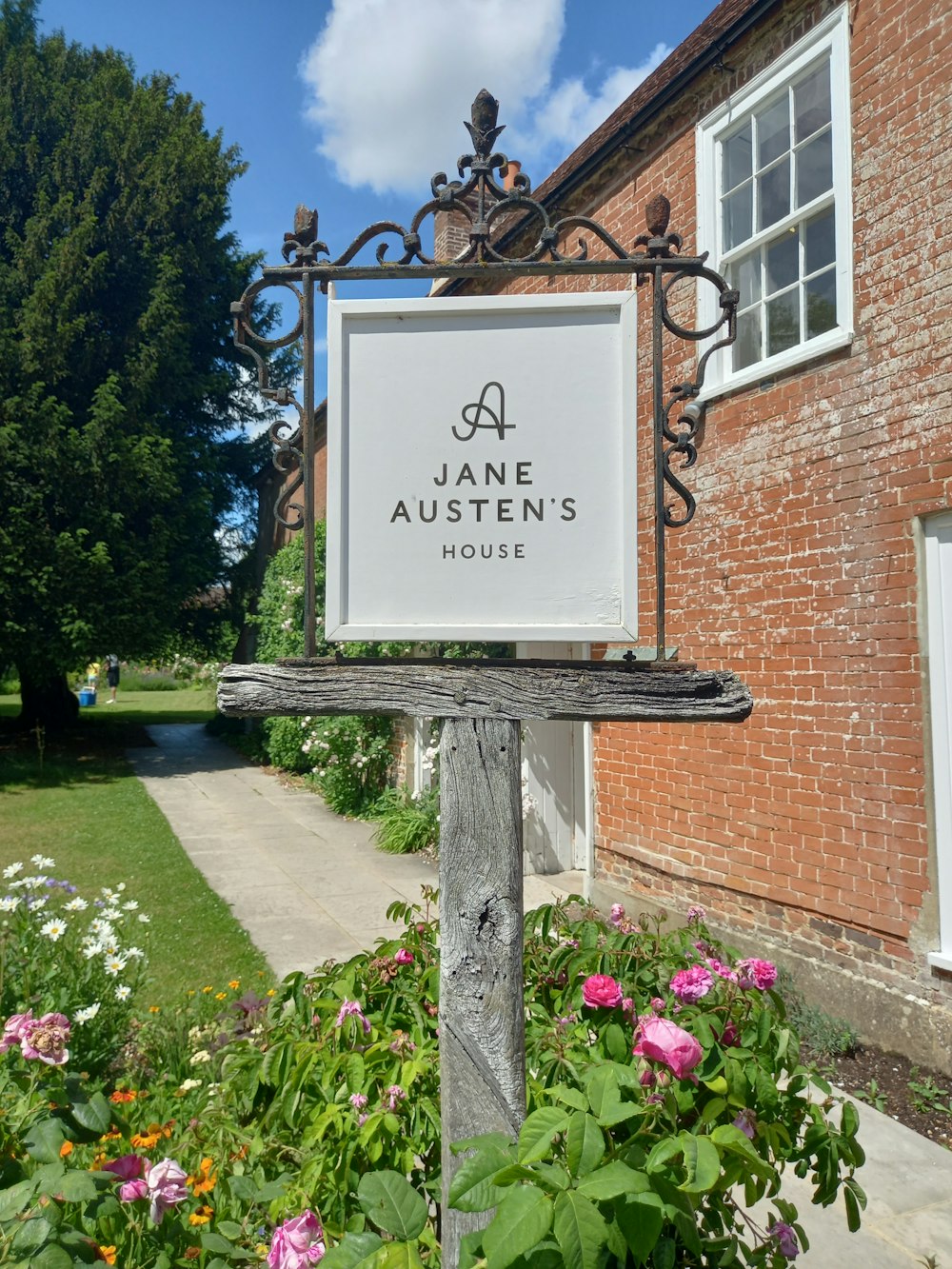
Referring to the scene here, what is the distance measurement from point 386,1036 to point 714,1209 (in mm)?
845

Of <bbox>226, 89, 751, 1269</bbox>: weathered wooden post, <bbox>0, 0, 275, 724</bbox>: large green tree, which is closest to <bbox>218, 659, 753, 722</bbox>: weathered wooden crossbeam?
<bbox>226, 89, 751, 1269</bbox>: weathered wooden post

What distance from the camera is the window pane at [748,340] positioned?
526 centimetres

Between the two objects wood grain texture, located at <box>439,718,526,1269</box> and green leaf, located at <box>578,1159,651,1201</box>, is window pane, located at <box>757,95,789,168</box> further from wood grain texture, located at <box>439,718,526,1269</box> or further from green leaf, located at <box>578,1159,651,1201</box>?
green leaf, located at <box>578,1159,651,1201</box>

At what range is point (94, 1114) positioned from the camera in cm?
187

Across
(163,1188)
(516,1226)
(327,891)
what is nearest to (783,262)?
(516,1226)

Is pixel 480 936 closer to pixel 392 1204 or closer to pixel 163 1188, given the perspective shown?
pixel 392 1204

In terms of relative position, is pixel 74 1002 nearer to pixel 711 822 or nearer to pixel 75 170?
pixel 711 822

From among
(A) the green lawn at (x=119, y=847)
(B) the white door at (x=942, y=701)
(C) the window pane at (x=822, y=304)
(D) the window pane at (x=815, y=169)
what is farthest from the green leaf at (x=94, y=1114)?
(D) the window pane at (x=815, y=169)

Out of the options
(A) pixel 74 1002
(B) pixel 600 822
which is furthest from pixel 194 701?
(A) pixel 74 1002

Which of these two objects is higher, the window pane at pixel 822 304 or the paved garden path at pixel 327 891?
the window pane at pixel 822 304

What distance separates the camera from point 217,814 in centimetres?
1060

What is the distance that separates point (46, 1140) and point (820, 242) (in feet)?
16.9

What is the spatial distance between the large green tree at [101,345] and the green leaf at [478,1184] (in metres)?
13.1

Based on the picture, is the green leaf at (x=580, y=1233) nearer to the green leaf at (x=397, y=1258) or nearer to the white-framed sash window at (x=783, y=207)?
the green leaf at (x=397, y=1258)
